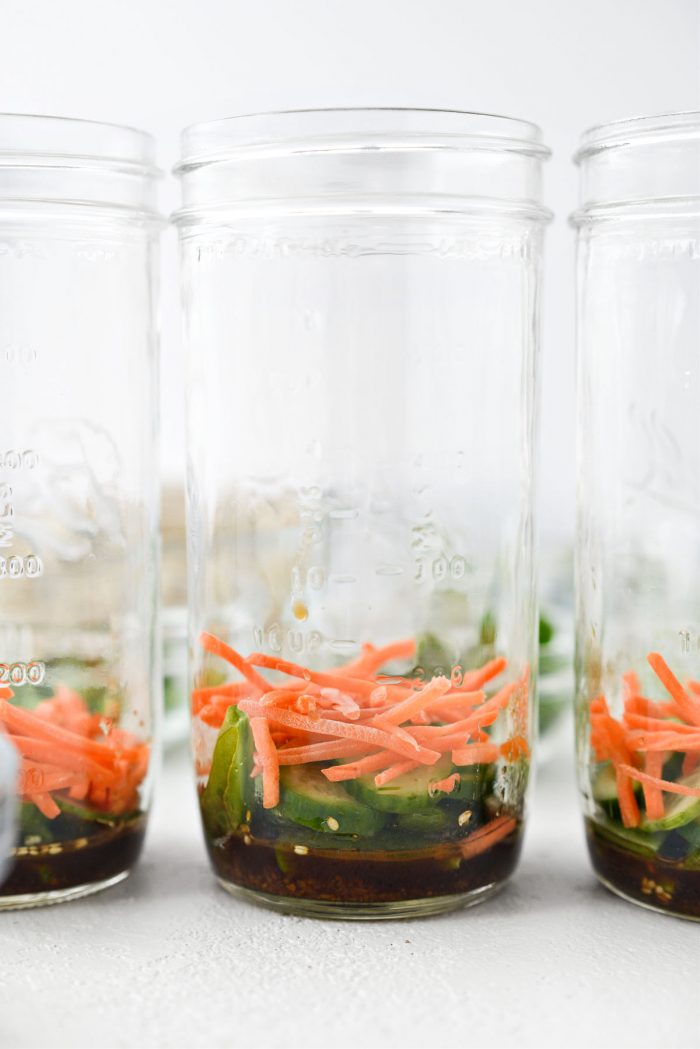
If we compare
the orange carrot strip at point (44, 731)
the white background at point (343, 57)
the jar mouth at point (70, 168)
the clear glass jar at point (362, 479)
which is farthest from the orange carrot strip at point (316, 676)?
the white background at point (343, 57)

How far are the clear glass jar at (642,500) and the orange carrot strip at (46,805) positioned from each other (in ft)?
0.93

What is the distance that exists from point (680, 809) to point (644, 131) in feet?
1.10

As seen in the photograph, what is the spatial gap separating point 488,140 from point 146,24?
575 millimetres

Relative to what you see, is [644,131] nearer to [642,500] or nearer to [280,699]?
[642,500]

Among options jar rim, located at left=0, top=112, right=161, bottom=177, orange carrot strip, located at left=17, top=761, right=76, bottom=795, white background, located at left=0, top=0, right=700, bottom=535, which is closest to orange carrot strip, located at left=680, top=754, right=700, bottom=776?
orange carrot strip, located at left=17, top=761, right=76, bottom=795

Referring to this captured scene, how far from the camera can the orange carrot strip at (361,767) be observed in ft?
2.18

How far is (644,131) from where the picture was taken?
2.20 ft

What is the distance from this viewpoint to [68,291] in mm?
714

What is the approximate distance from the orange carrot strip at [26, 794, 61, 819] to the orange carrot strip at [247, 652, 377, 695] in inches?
5.0

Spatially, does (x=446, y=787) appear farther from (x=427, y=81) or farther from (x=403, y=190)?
(x=427, y=81)

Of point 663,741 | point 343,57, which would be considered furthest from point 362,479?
point 343,57

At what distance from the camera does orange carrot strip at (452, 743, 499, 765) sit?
2.23 feet

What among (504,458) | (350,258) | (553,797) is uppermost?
(350,258)

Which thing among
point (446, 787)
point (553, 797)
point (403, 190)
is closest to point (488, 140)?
point (403, 190)
